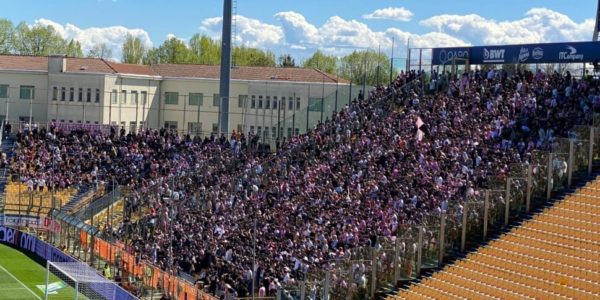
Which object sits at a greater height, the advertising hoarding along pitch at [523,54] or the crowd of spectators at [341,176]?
the advertising hoarding along pitch at [523,54]

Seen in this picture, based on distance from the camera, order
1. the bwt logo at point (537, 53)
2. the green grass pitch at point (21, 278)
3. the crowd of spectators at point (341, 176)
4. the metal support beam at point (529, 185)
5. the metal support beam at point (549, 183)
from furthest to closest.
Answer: the bwt logo at point (537, 53)
the green grass pitch at point (21, 278)
the crowd of spectators at point (341, 176)
the metal support beam at point (549, 183)
the metal support beam at point (529, 185)

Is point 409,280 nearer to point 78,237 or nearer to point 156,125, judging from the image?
point 78,237

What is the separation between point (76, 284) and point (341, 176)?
38.2 ft

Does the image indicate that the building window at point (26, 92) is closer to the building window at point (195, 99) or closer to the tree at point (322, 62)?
the building window at point (195, 99)

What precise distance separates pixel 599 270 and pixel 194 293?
1168cm

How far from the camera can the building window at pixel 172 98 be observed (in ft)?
245

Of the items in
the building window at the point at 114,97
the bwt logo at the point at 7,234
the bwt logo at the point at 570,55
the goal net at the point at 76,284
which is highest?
the bwt logo at the point at 570,55

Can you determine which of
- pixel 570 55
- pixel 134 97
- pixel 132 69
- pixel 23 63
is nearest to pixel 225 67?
pixel 134 97

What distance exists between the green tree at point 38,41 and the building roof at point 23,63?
4094 cm

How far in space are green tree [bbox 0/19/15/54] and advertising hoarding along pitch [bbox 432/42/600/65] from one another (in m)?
82.6

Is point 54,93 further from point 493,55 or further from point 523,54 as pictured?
point 523,54

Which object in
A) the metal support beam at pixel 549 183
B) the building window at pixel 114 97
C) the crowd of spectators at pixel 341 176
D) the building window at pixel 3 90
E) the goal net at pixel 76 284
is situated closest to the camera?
the metal support beam at pixel 549 183

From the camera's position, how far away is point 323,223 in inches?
1345

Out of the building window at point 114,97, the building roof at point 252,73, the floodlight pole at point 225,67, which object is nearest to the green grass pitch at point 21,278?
the floodlight pole at point 225,67
